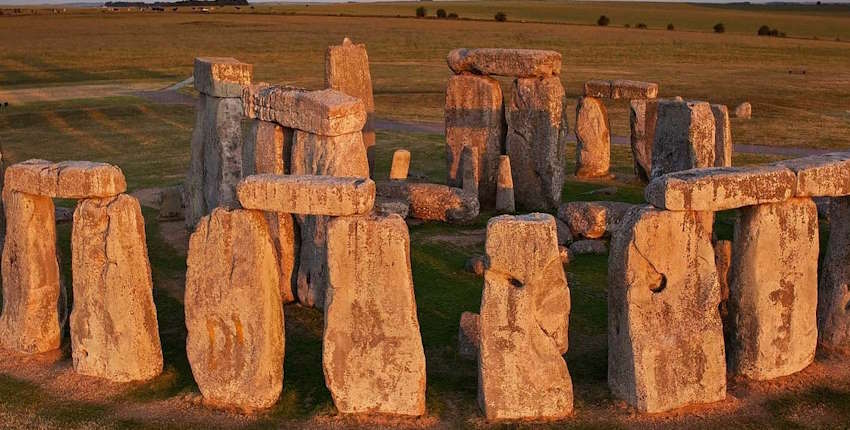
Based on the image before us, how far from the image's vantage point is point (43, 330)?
1177cm

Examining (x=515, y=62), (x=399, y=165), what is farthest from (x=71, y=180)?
(x=399, y=165)

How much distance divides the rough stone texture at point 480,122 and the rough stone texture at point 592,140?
3143 mm

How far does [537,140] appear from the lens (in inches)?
758

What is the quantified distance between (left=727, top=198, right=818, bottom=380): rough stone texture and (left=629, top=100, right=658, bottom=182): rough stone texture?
11.0 meters

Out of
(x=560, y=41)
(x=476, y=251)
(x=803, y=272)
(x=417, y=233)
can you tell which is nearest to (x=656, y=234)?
(x=803, y=272)

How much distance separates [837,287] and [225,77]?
401 inches

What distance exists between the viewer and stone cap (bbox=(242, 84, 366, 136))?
12.7m

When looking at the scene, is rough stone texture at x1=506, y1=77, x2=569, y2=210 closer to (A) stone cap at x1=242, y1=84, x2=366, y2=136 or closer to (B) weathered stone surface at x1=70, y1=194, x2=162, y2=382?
(A) stone cap at x1=242, y1=84, x2=366, y2=136

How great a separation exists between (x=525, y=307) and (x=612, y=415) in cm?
147

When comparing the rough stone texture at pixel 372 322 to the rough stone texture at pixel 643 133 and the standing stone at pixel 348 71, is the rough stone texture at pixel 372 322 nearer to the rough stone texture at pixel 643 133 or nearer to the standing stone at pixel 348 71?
the standing stone at pixel 348 71

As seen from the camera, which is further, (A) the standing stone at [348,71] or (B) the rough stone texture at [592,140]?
(B) the rough stone texture at [592,140]

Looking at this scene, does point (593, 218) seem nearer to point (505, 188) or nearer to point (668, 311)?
point (505, 188)

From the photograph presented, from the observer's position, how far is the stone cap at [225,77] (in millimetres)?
16547

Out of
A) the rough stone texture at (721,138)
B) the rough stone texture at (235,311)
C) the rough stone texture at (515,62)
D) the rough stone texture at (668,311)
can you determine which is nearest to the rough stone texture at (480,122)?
the rough stone texture at (515,62)
